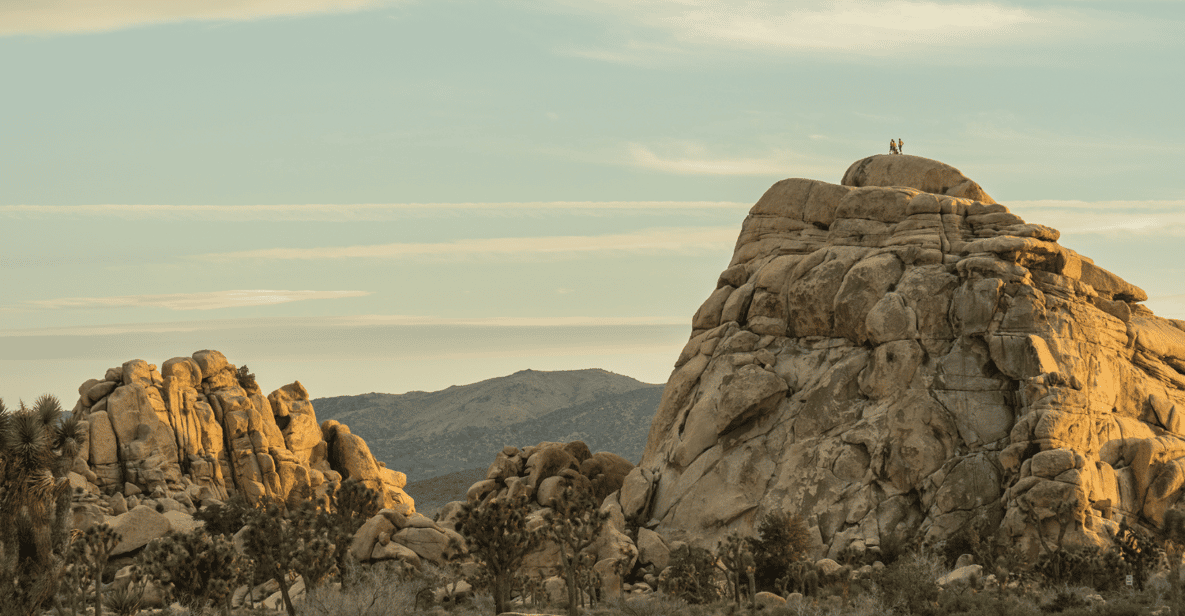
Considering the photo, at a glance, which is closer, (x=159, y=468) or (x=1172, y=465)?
(x=1172, y=465)

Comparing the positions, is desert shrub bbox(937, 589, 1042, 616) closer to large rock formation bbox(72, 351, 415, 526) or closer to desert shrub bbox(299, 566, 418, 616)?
desert shrub bbox(299, 566, 418, 616)

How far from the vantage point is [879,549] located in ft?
189

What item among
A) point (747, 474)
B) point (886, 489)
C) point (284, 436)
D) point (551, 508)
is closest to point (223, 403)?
point (284, 436)

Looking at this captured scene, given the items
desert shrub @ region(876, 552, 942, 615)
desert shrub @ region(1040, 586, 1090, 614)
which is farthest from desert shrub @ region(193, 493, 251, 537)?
desert shrub @ region(1040, 586, 1090, 614)

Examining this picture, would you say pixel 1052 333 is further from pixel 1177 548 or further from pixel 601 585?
pixel 601 585

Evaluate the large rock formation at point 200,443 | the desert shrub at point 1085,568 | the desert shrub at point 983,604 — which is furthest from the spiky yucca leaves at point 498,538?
the large rock formation at point 200,443

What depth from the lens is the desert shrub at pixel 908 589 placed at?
1753 inches

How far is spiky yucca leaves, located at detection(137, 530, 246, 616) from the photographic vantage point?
48.4 m

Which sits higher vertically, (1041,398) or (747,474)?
(1041,398)

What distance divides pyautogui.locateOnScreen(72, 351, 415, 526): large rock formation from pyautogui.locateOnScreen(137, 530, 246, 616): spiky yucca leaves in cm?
2048

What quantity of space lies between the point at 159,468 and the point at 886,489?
47396 millimetres

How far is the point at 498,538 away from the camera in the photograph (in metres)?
47.1

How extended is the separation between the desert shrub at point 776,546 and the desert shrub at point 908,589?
679cm

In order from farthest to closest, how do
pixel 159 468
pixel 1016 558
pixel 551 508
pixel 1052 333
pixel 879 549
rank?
pixel 159 468, pixel 551 508, pixel 1052 333, pixel 879 549, pixel 1016 558
